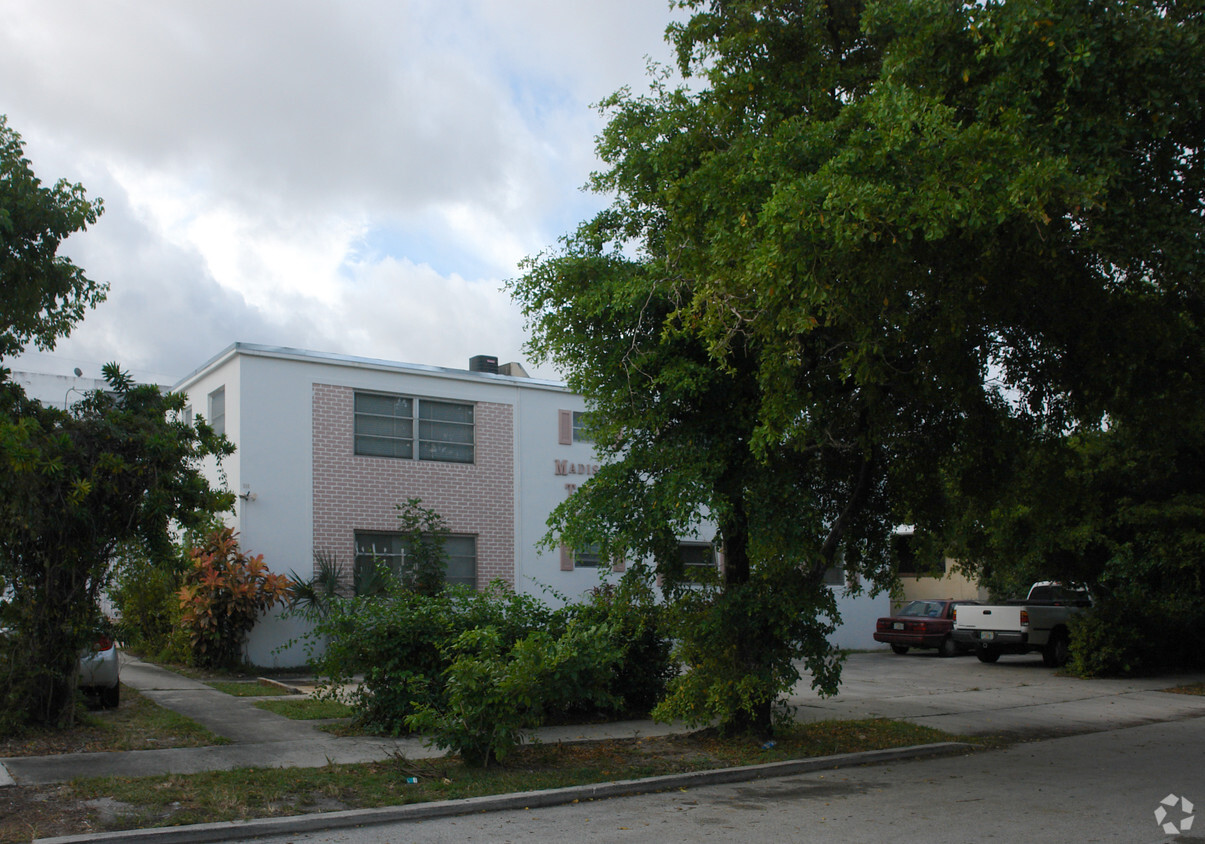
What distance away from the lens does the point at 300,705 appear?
43.1ft

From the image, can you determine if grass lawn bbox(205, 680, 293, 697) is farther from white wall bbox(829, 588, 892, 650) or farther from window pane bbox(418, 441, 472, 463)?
white wall bbox(829, 588, 892, 650)

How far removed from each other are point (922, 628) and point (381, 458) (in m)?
15.3

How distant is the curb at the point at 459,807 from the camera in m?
6.82

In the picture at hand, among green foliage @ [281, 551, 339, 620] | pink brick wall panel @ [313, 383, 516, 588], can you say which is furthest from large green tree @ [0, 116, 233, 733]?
pink brick wall panel @ [313, 383, 516, 588]

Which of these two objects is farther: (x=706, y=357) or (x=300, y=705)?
(x=300, y=705)

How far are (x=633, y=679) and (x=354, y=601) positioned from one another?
3894 mm

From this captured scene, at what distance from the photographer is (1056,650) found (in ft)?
75.1

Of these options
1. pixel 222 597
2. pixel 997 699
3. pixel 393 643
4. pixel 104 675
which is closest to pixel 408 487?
pixel 222 597

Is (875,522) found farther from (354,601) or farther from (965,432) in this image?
(354,601)

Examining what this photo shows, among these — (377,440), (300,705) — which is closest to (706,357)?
(300,705)

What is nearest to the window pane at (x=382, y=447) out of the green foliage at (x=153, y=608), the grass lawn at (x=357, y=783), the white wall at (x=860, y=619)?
the green foliage at (x=153, y=608)

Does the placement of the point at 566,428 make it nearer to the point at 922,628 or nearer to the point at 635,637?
the point at 635,637

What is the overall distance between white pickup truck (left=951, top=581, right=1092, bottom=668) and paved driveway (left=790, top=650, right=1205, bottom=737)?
20.9 inches

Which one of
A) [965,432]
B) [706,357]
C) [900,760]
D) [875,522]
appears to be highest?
[706,357]
